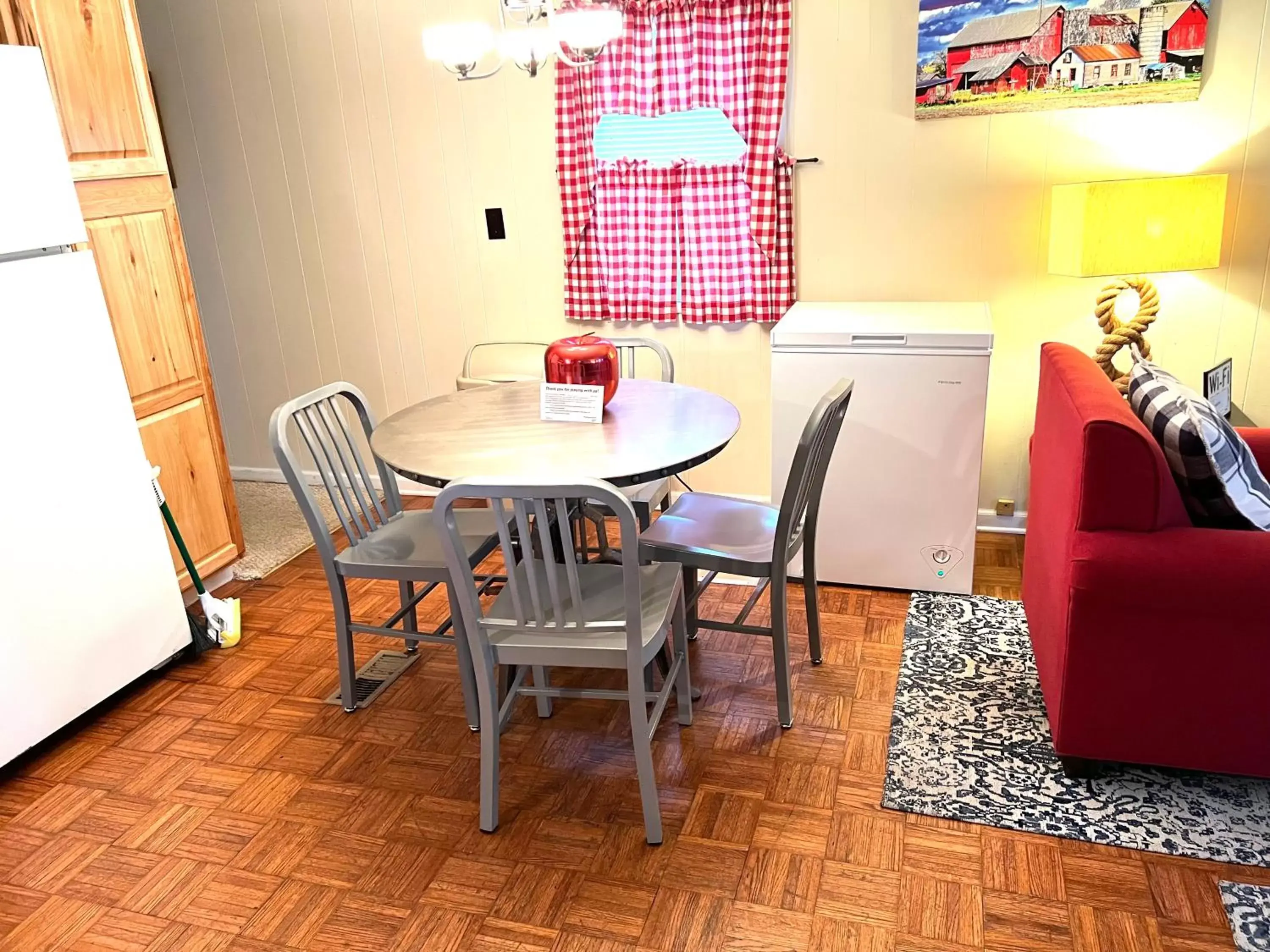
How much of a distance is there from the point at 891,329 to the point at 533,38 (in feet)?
4.38

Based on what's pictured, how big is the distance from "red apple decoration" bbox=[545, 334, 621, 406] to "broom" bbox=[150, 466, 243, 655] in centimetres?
137

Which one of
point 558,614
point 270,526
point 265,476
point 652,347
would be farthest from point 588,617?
point 265,476

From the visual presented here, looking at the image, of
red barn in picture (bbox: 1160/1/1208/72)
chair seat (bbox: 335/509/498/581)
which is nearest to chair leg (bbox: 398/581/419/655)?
chair seat (bbox: 335/509/498/581)

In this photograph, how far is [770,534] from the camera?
245cm

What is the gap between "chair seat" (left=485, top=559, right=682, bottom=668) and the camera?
1976 mm

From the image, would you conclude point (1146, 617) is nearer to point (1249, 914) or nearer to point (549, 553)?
point (1249, 914)

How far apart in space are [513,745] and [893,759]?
0.96 meters

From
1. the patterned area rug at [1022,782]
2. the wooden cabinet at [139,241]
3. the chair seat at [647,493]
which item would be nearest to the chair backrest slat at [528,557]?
the chair seat at [647,493]

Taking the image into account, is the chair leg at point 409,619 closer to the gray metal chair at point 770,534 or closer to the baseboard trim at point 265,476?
the gray metal chair at point 770,534

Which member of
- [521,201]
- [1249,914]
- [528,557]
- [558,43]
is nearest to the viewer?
[1249,914]

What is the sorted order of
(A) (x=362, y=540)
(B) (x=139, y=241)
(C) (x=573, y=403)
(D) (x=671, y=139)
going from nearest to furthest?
(C) (x=573, y=403) < (A) (x=362, y=540) < (B) (x=139, y=241) < (D) (x=671, y=139)

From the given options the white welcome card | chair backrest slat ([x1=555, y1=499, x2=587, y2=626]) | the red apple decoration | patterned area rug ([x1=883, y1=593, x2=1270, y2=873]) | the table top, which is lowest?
patterned area rug ([x1=883, y1=593, x2=1270, y2=873])

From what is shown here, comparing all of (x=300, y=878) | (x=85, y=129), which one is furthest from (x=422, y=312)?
(x=300, y=878)

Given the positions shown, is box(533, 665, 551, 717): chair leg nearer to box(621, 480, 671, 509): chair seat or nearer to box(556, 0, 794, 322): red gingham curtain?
box(621, 480, 671, 509): chair seat
